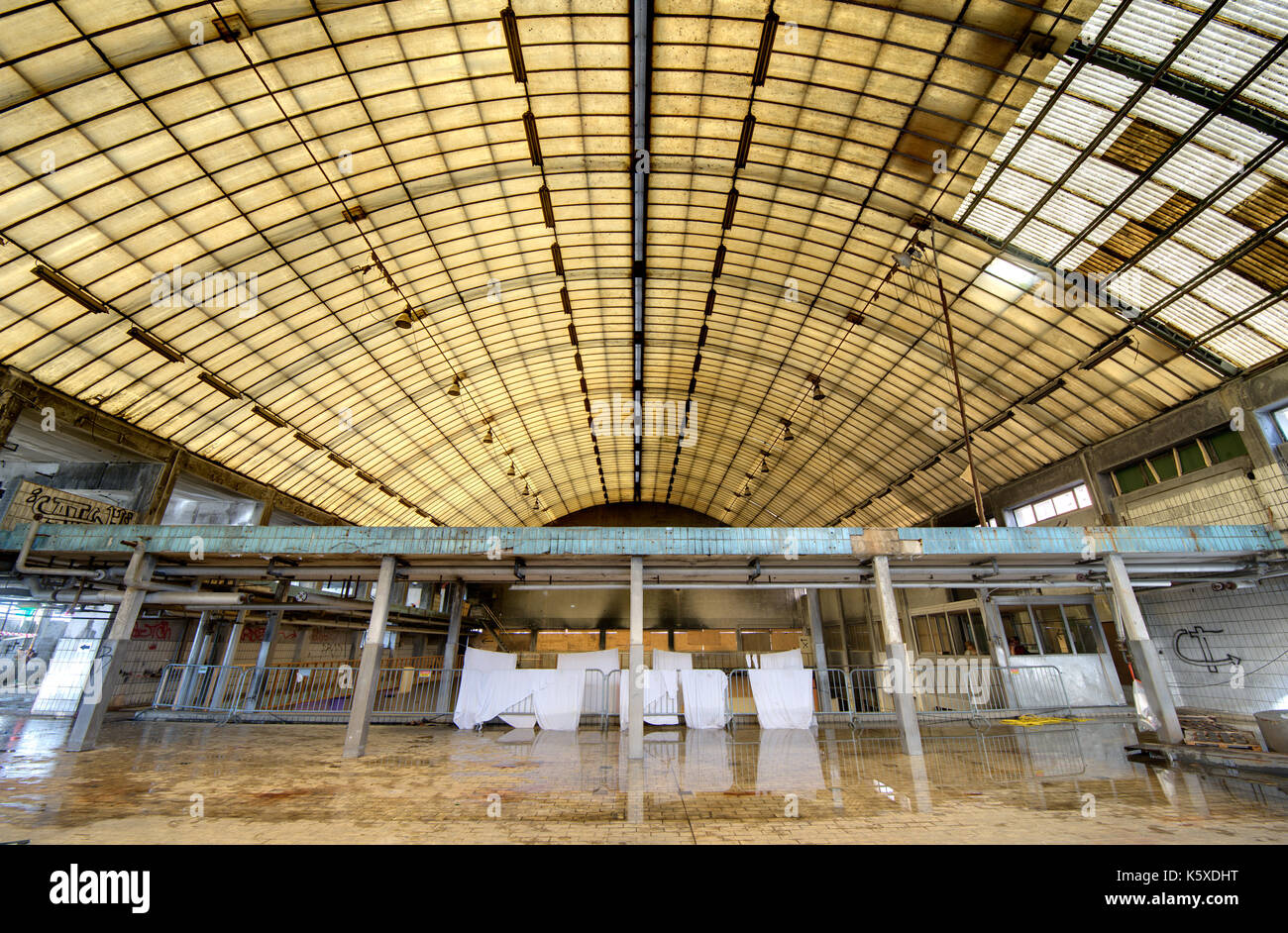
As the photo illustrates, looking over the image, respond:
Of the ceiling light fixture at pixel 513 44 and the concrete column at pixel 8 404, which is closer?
the ceiling light fixture at pixel 513 44

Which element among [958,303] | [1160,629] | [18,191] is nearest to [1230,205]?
[958,303]

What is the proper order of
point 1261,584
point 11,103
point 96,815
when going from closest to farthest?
point 96,815, point 11,103, point 1261,584

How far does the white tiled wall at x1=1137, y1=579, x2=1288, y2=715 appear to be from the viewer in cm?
1711

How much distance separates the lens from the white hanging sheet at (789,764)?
32.1 feet

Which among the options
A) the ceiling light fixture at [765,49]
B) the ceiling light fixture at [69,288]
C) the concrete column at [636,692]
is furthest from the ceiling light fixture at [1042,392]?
the ceiling light fixture at [69,288]

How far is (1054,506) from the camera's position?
84.5 feet

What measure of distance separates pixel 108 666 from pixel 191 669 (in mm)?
11315

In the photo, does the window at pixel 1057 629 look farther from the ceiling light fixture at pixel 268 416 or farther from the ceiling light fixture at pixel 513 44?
the ceiling light fixture at pixel 268 416

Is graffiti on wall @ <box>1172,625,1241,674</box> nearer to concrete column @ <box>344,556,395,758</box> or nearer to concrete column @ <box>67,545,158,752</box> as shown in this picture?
concrete column @ <box>344,556,395,758</box>

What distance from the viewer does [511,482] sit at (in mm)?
44750

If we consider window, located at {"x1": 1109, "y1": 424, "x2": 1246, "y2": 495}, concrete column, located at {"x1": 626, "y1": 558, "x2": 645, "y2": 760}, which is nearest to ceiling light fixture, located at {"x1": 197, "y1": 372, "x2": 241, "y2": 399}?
concrete column, located at {"x1": 626, "y1": 558, "x2": 645, "y2": 760}

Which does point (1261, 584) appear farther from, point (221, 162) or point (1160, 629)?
point (221, 162)

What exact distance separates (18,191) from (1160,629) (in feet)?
133

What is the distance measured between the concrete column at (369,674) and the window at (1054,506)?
2592 cm
